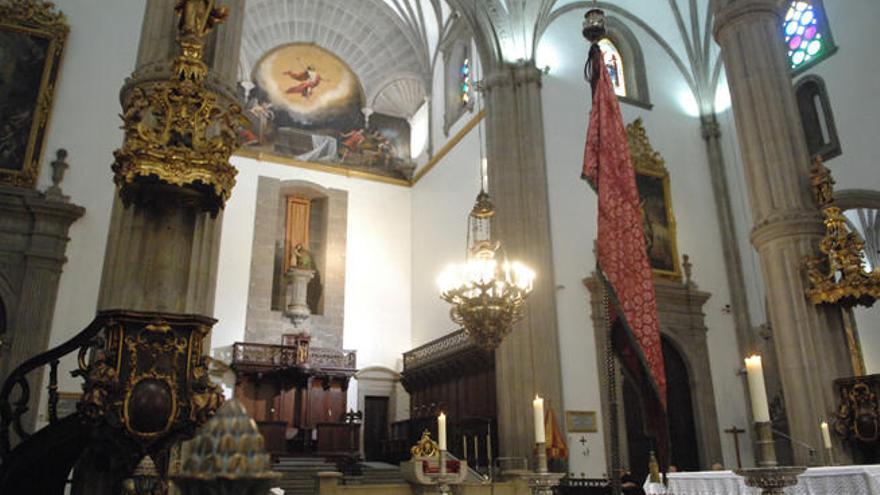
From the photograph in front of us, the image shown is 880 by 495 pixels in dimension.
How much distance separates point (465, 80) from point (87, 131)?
9.24 meters

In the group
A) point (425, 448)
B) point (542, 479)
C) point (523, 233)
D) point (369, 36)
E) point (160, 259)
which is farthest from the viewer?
point (369, 36)

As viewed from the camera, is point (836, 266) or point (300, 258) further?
point (300, 258)

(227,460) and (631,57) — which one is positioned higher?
(631,57)

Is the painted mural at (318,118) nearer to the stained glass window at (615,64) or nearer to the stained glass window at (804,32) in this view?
the stained glass window at (615,64)

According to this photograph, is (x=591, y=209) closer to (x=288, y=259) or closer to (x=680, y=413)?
(x=680, y=413)

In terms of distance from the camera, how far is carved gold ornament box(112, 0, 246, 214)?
5.22m

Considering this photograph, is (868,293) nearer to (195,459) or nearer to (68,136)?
(195,459)

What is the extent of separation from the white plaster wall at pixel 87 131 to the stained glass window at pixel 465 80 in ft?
25.0

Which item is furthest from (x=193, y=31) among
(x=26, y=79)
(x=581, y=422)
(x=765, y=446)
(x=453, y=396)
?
(x=453, y=396)

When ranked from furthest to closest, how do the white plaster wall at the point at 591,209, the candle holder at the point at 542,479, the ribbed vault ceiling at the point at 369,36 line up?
the ribbed vault ceiling at the point at 369,36 < the white plaster wall at the point at 591,209 < the candle holder at the point at 542,479

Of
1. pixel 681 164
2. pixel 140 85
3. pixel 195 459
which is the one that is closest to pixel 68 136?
pixel 140 85

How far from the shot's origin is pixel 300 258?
18.1m

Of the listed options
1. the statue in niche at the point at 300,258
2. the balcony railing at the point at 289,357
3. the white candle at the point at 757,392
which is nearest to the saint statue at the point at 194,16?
the white candle at the point at 757,392

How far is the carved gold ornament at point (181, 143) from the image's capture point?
5219 mm
